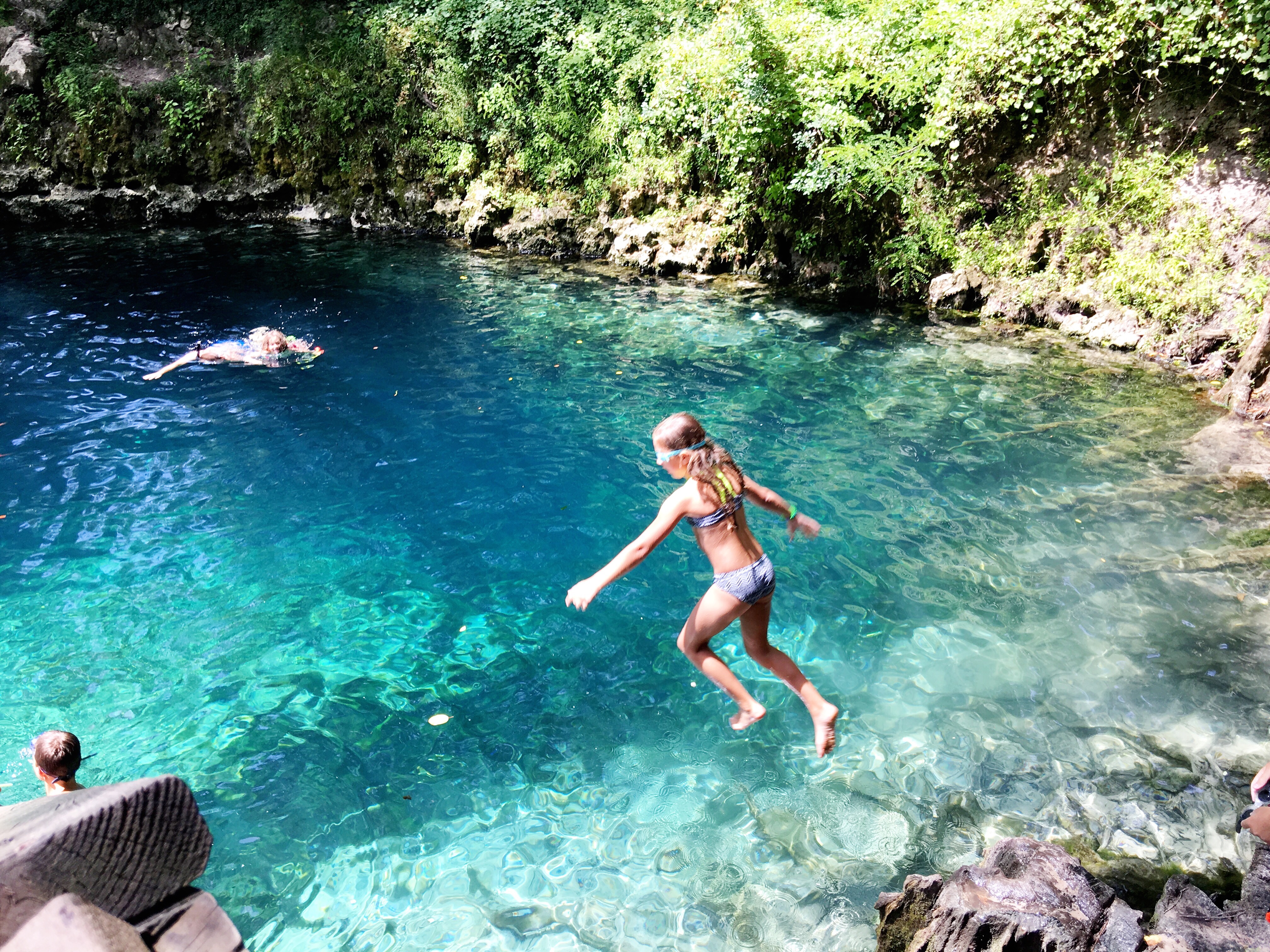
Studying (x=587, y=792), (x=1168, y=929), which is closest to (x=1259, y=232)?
(x=1168, y=929)

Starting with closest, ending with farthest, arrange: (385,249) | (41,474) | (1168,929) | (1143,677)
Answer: (1168,929) < (1143,677) < (41,474) < (385,249)

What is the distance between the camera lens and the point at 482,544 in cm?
768

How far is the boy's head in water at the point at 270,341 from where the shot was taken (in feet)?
39.3

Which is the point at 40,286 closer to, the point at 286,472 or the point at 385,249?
the point at 385,249

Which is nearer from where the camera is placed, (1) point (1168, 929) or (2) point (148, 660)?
(1) point (1168, 929)

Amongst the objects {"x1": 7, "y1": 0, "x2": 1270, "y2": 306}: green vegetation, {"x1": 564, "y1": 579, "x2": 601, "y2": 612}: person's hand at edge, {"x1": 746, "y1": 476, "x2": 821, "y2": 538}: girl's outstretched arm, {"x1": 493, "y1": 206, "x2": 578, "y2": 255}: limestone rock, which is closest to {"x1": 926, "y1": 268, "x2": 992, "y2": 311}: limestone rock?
→ {"x1": 7, "y1": 0, "x2": 1270, "y2": 306}: green vegetation

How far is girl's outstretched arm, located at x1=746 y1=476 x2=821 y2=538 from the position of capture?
15.2 ft

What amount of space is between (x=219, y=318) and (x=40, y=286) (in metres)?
4.99

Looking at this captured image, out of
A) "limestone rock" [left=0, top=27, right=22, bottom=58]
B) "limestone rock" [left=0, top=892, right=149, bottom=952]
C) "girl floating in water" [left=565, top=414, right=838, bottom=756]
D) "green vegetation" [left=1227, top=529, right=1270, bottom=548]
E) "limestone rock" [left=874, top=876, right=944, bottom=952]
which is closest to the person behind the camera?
"limestone rock" [left=0, top=892, right=149, bottom=952]

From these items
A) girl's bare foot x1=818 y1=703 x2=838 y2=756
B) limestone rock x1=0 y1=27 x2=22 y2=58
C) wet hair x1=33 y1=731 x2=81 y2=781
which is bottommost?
girl's bare foot x1=818 y1=703 x2=838 y2=756

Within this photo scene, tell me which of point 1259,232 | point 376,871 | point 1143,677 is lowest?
point 376,871

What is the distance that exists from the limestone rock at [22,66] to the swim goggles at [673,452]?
26.8m

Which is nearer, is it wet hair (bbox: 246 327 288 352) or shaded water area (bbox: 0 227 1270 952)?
shaded water area (bbox: 0 227 1270 952)

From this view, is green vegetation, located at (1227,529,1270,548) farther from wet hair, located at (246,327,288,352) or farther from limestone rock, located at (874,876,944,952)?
wet hair, located at (246,327,288,352)
